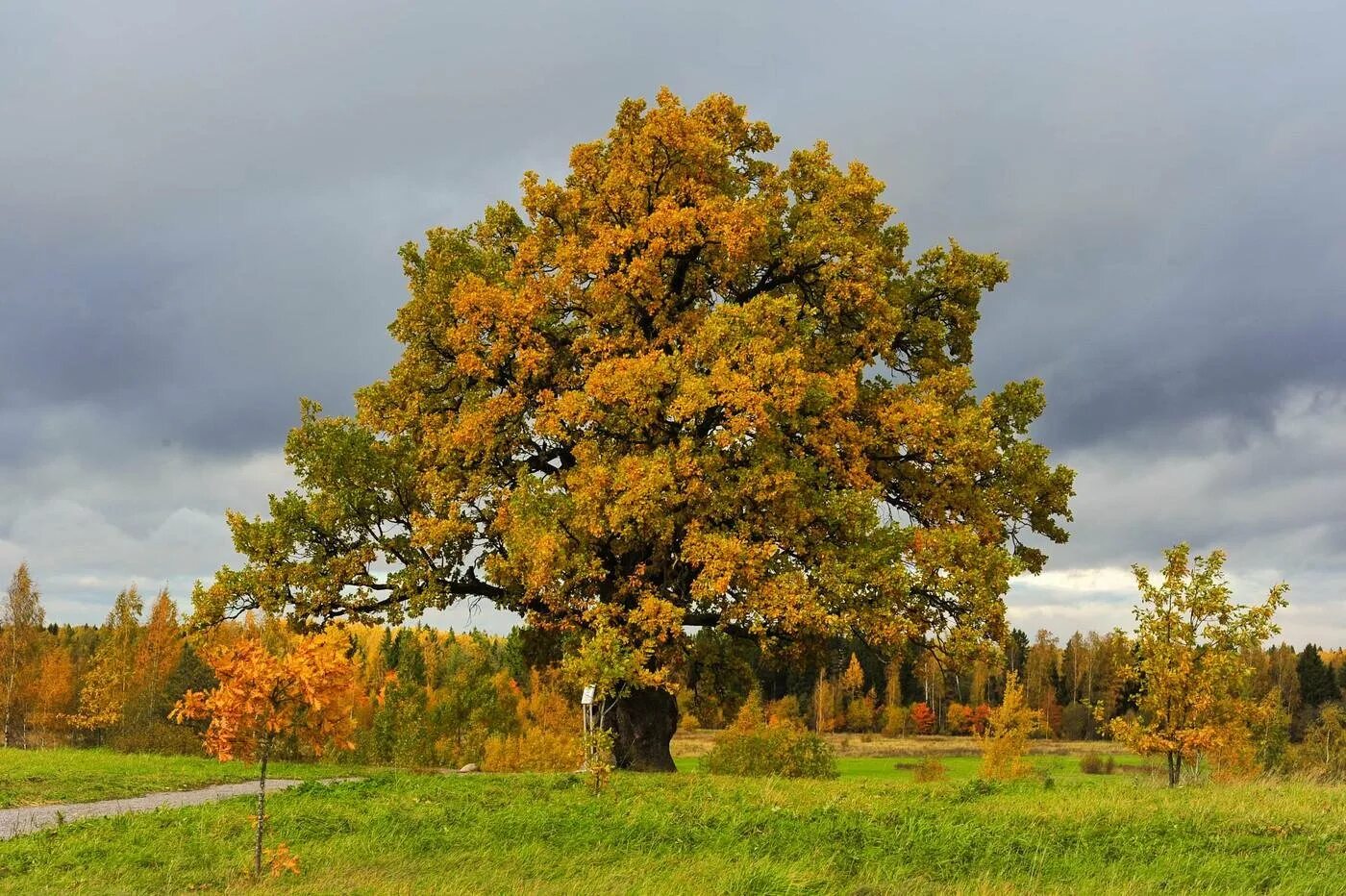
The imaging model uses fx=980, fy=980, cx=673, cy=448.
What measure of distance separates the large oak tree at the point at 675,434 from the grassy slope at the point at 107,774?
12.9 ft

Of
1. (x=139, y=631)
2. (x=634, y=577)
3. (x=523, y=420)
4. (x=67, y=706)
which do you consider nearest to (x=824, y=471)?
(x=634, y=577)

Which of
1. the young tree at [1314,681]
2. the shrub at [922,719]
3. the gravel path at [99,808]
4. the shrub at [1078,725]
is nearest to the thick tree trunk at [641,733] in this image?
the gravel path at [99,808]

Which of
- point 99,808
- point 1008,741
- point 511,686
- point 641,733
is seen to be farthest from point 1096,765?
point 99,808

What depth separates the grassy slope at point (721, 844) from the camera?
11.1 meters

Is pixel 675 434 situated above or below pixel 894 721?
above

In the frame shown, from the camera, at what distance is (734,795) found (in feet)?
55.3

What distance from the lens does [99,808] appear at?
18250 millimetres

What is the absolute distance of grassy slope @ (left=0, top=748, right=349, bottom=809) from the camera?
Answer: 20.0 m

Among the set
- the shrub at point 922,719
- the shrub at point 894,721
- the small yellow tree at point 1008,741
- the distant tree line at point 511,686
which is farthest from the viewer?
the shrub at point 922,719

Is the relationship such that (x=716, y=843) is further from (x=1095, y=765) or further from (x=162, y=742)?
(x=1095, y=765)

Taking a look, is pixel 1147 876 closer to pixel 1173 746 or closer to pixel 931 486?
pixel 1173 746

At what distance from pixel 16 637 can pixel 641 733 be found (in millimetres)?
58258

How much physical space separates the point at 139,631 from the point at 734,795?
6745 cm

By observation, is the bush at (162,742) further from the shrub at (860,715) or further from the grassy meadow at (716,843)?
the shrub at (860,715)
